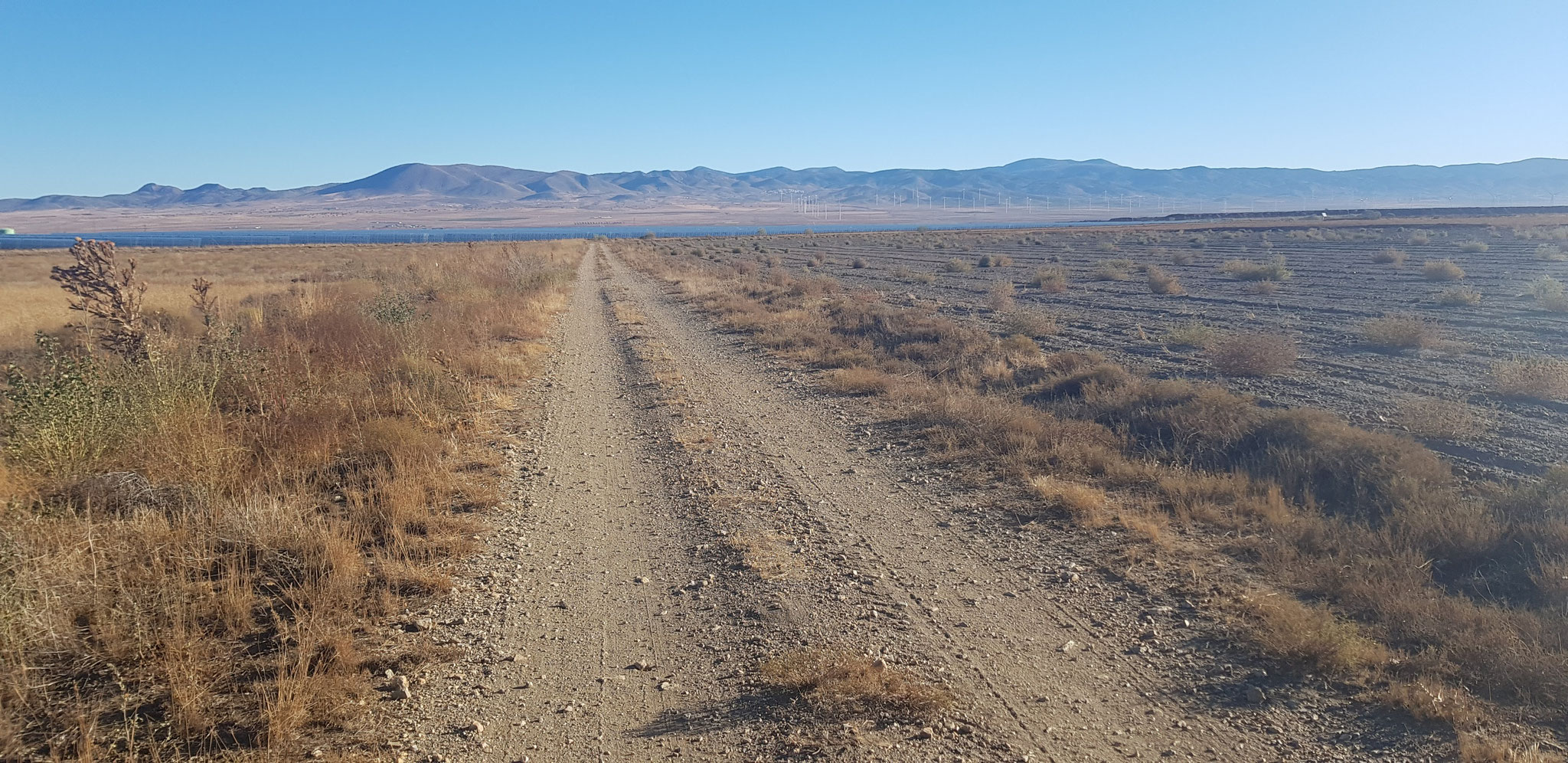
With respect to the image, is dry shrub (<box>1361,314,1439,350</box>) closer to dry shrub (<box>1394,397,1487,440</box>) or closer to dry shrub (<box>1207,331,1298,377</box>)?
dry shrub (<box>1207,331,1298,377</box>)

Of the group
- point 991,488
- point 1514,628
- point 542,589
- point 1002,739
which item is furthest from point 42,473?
point 1514,628

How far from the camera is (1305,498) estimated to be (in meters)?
6.96

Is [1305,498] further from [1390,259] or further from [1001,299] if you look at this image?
[1390,259]

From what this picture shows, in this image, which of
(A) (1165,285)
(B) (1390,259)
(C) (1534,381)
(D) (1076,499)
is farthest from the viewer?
(B) (1390,259)

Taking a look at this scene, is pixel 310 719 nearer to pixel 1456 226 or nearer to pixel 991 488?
pixel 991 488

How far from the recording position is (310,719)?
12.0 ft

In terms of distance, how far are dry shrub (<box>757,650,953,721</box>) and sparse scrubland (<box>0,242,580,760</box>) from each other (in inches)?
81.8

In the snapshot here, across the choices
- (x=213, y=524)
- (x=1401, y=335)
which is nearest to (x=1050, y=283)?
(x=1401, y=335)

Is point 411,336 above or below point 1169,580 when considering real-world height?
above

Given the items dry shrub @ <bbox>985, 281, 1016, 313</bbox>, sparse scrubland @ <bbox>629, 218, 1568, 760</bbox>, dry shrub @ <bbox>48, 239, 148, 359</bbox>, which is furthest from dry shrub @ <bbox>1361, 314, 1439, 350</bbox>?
dry shrub @ <bbox>48, 239, 148, 359</bbox>

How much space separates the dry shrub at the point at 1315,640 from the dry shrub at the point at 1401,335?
13.5 meters

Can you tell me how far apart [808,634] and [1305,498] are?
5062 millimetres

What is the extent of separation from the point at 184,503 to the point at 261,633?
6.36 feet

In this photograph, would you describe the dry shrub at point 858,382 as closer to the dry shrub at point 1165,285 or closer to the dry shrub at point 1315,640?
the dry shrub at point 1315,640
